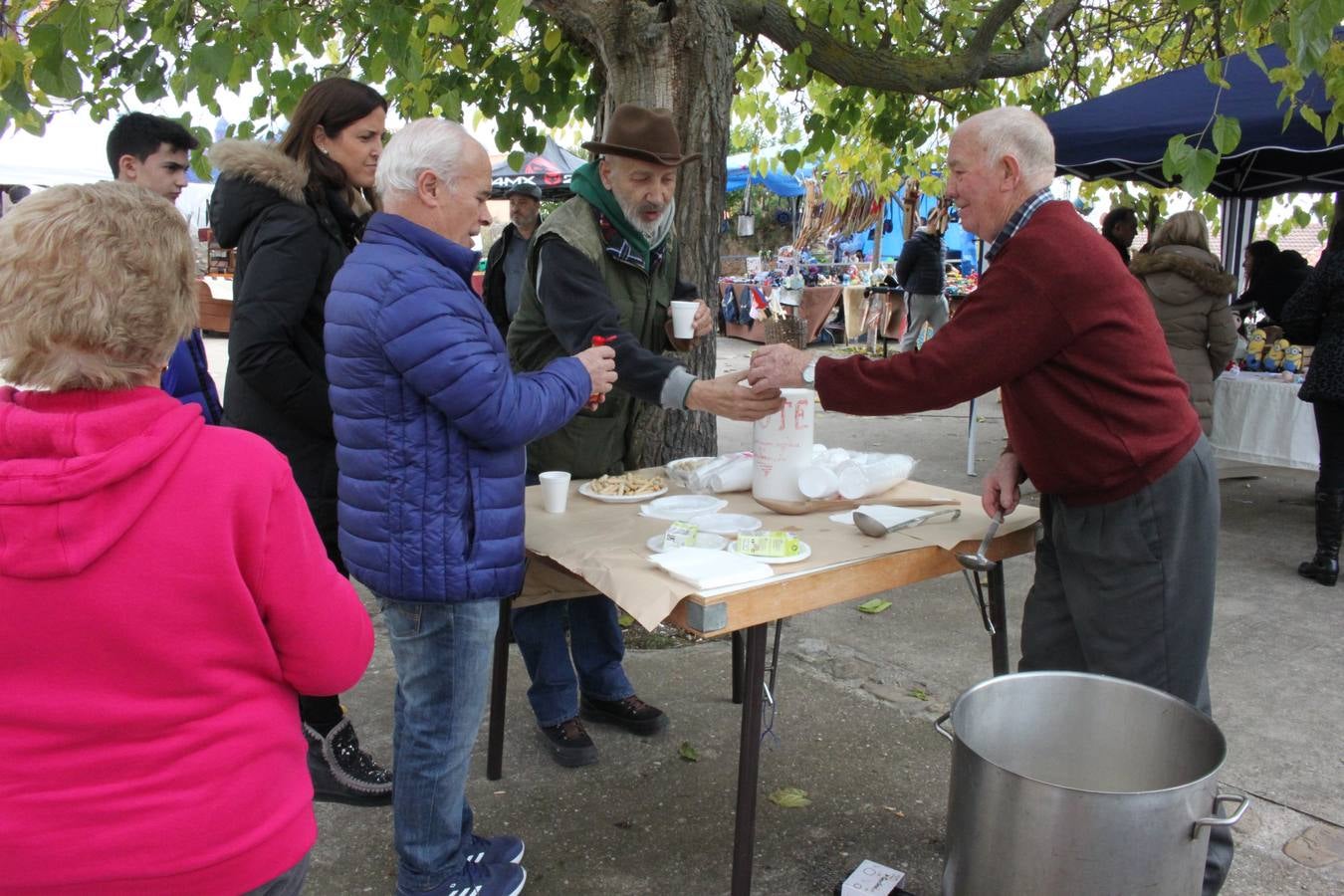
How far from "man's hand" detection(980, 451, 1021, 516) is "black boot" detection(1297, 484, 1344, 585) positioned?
3.40 meters

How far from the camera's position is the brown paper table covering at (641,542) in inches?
85.5

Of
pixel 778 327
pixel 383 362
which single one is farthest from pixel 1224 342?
pixel 778 327

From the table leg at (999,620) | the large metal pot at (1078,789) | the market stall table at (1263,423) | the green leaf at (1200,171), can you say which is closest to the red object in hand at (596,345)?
the large metal pot at (1078,789)

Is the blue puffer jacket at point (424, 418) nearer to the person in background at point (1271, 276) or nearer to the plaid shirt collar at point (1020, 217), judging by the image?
the plaid shirt collar at point (1020, 217)

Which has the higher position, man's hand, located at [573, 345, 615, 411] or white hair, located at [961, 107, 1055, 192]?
white hair, located at [961, 107, 1055, 192]

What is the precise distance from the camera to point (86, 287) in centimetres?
122

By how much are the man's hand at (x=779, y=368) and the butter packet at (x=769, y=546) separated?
48cm

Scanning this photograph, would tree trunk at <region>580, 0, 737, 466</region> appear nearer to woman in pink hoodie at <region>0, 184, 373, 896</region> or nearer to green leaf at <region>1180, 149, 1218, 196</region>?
green leaf at <region>1180, 149, 1218, 196</region>

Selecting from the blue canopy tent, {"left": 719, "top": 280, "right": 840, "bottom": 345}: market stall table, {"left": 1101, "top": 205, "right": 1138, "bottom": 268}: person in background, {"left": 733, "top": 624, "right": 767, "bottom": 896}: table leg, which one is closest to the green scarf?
{"left": 733, "top": 624, "right": 767, "bottom": 896}: table leg

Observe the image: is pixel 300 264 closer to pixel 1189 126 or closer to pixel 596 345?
pixel 596 345

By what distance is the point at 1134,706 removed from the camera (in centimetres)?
214

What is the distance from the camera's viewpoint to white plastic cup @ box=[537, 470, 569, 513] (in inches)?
107

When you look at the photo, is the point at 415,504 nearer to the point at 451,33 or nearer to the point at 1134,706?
the point at 1134,706

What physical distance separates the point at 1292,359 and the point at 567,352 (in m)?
4.99
